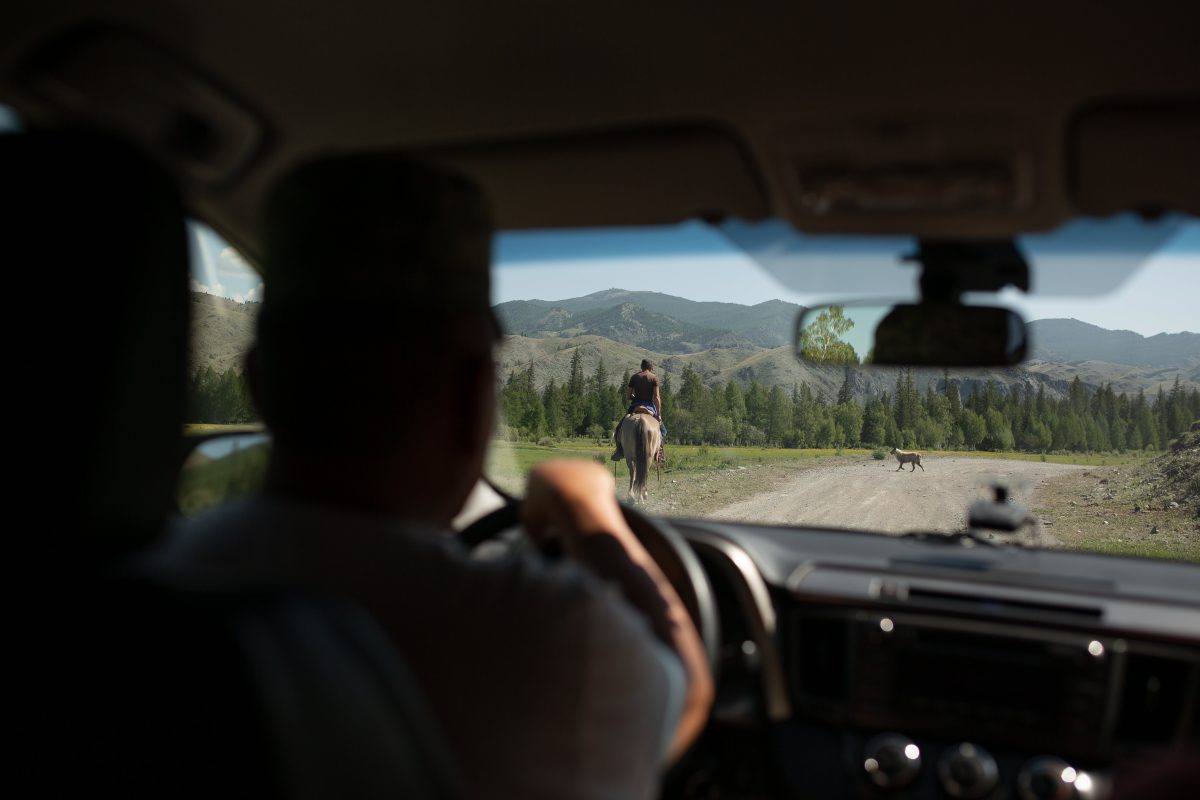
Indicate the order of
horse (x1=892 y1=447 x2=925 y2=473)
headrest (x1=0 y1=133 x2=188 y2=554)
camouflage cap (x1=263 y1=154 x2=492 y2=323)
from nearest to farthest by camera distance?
headrest (x1=0 y1=133 x2=188 y2=554) < camouflage cap (x1=263 y1=154 x2=492 y2=323) < horse (x1=892 y1=447 x2=925 y2=473)

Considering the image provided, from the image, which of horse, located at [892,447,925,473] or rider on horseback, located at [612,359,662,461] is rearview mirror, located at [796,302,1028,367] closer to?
rider on horseback, located at [612,359,662,461]

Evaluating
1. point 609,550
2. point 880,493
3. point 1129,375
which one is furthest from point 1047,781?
point 880,493

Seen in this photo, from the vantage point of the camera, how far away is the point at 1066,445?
7.93 metres

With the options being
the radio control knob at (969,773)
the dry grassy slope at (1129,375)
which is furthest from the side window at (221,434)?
the dry grassy slope at (1129,375)

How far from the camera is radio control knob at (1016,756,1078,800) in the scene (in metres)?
3.15

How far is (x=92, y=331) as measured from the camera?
128cm

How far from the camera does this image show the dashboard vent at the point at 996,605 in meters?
3.31

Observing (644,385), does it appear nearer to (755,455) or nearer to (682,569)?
(755,455)

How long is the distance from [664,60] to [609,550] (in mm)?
1307

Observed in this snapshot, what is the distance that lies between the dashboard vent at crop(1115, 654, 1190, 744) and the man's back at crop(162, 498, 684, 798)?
2.30 metres

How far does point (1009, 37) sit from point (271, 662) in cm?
211

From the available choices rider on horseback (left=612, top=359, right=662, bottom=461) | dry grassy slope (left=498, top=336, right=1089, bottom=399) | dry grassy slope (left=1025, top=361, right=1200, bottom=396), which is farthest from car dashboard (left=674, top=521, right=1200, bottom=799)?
rider on horseback (left=612, top=359, right=662, bottom=461)

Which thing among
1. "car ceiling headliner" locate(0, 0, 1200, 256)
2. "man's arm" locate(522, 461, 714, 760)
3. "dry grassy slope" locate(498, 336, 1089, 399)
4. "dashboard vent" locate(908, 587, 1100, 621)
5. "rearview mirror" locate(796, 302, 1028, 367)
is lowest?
"dashboard vent" locate(908, 587, 1100, 621)

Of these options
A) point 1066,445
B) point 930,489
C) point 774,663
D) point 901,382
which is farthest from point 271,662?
point 930,489
